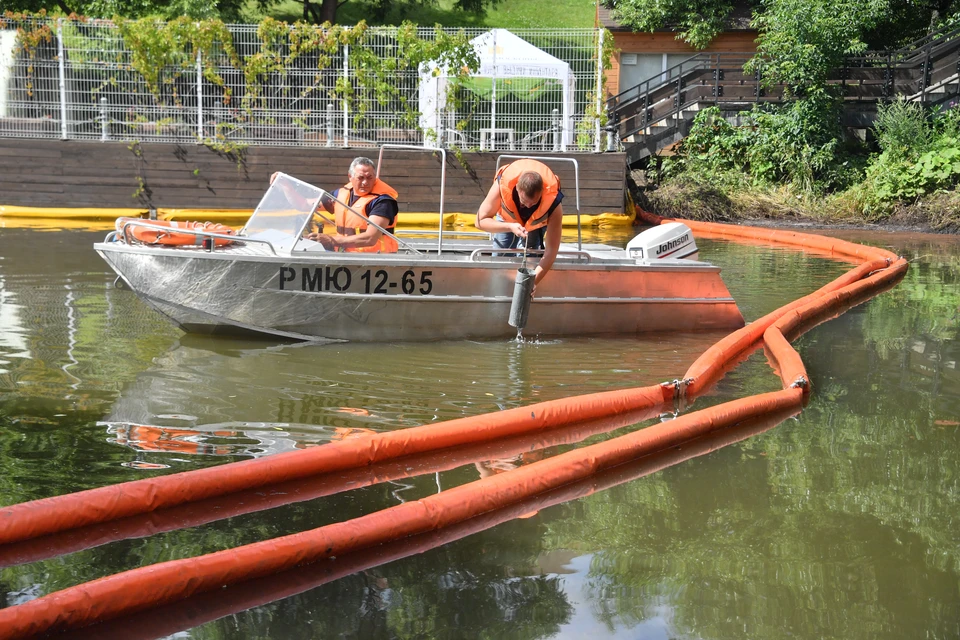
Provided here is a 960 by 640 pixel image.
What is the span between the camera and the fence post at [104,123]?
1702 centimetres

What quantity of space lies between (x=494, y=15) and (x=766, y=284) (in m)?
37.4

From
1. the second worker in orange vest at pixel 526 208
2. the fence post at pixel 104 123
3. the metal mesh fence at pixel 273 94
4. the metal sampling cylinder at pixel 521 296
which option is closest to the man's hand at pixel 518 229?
the second worker in orange vest at pixel 526 208

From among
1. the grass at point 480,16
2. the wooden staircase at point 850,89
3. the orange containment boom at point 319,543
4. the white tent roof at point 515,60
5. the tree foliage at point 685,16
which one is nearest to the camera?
the orange containment boom at point 319,543

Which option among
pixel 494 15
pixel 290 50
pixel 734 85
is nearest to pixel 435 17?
pixel 494 15

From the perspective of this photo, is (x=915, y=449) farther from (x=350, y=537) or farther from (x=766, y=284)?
(x=766, y=284)

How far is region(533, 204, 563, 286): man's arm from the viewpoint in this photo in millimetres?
8227

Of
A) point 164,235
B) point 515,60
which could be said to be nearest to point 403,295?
point 164,235

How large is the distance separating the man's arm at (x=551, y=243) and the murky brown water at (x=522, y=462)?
706 millimetres

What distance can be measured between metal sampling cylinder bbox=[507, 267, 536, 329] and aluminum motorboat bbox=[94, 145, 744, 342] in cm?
28

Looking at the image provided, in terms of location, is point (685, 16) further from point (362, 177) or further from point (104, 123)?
point (362, 177)

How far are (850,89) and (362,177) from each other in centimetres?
1562

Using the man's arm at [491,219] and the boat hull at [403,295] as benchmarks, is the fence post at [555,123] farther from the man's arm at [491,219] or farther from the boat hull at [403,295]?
the man's arm at [491,219]

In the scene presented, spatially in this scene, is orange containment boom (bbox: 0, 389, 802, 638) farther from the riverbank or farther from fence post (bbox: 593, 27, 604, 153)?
the riverbank

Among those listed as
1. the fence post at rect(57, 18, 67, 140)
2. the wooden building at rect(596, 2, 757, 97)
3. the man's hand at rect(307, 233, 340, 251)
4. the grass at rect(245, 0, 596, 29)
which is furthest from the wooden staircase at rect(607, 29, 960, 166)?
the grass at rect(245, 0, 596, 29)
